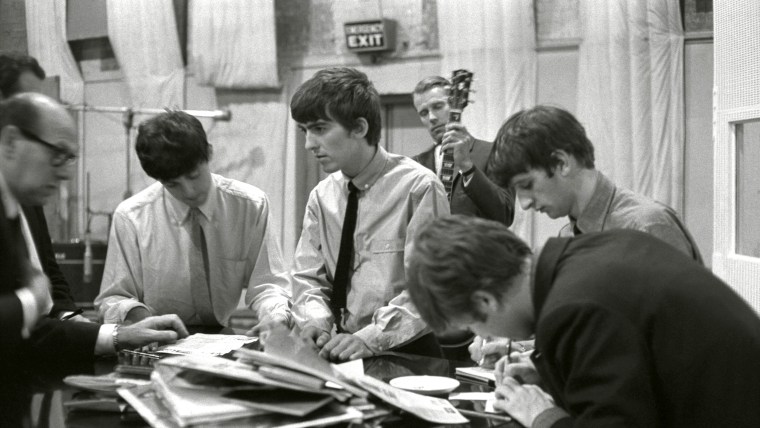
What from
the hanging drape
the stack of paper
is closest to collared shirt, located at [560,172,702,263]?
the stack of paper

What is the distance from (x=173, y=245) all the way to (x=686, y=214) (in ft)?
11.2

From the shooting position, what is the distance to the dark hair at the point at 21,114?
4.85ft

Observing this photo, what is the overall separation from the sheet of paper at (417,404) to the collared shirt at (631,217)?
643mm

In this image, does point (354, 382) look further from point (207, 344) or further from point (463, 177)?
→ point (463, 177)

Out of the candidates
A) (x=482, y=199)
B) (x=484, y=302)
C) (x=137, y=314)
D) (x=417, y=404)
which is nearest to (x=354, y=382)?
(x=417, y=404)

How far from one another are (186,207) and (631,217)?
153 centimetres

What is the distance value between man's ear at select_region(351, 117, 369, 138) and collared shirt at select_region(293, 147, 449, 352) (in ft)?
0.30

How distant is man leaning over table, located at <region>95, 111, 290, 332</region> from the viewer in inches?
97.6

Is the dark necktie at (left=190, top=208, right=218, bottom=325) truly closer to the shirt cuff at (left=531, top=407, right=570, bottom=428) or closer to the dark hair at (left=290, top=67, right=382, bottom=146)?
the dark hair at (left=290, top=67, right=382, bottom=146)

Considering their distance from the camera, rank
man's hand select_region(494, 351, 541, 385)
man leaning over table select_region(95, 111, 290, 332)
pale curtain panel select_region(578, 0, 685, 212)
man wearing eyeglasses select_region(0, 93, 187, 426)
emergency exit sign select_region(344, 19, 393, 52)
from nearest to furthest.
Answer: man wearing eyeglasses select_region(0, 93, 187, 426) → man's hand select_region(494, 351, 541, 385) → man leaning over table select_region(95, 111, 290, 332) → pale curtain panel select_region(578, 0, 685, 212) → emergency exit sign select_region(344, 19, 393, 52)

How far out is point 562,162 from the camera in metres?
1.82

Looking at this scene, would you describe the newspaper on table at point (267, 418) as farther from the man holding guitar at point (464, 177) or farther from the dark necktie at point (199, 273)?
the man holding guitar at point (464, 177)

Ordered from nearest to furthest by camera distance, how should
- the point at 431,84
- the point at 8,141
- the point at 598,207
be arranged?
the point at 8,141
the point at 598,207
the point at 431,84

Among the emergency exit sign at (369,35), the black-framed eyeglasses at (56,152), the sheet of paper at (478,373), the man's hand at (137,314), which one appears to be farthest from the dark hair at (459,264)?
the emergency exit sign at (369,35)
